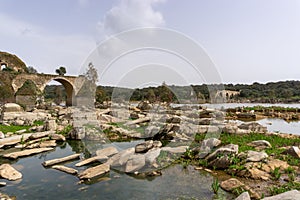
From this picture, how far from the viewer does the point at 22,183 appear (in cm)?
517

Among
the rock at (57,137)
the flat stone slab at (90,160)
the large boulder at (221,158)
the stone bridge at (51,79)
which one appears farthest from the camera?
the stone bridge at (51,79)

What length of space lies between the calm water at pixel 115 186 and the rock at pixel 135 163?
0.82ft

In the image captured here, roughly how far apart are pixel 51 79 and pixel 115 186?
2836 cm

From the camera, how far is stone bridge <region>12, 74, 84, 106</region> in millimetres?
26439

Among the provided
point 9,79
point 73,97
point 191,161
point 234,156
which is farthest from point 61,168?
point 73,97

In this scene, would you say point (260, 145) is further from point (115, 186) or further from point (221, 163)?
point (115, 186)

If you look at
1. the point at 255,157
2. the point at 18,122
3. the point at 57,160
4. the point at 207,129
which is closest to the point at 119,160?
the point at 57,160

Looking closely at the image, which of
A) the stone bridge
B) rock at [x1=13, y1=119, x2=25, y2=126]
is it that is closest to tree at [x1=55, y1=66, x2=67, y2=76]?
the stone bridge

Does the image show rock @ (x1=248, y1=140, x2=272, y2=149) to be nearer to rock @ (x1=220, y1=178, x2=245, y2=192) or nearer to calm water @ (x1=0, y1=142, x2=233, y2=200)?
calm water @ (x1=0, y1=142, x2=233, y2=200)

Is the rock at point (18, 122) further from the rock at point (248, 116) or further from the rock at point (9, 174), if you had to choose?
the rock at point (248, 116)

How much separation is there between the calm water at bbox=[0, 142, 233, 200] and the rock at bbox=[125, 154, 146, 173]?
249mm

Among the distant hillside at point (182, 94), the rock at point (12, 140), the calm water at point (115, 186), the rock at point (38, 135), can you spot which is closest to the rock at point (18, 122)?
the rock at point (38, 135)

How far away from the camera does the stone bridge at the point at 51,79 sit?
26439 millimetres

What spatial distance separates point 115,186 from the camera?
5004 millimetres
